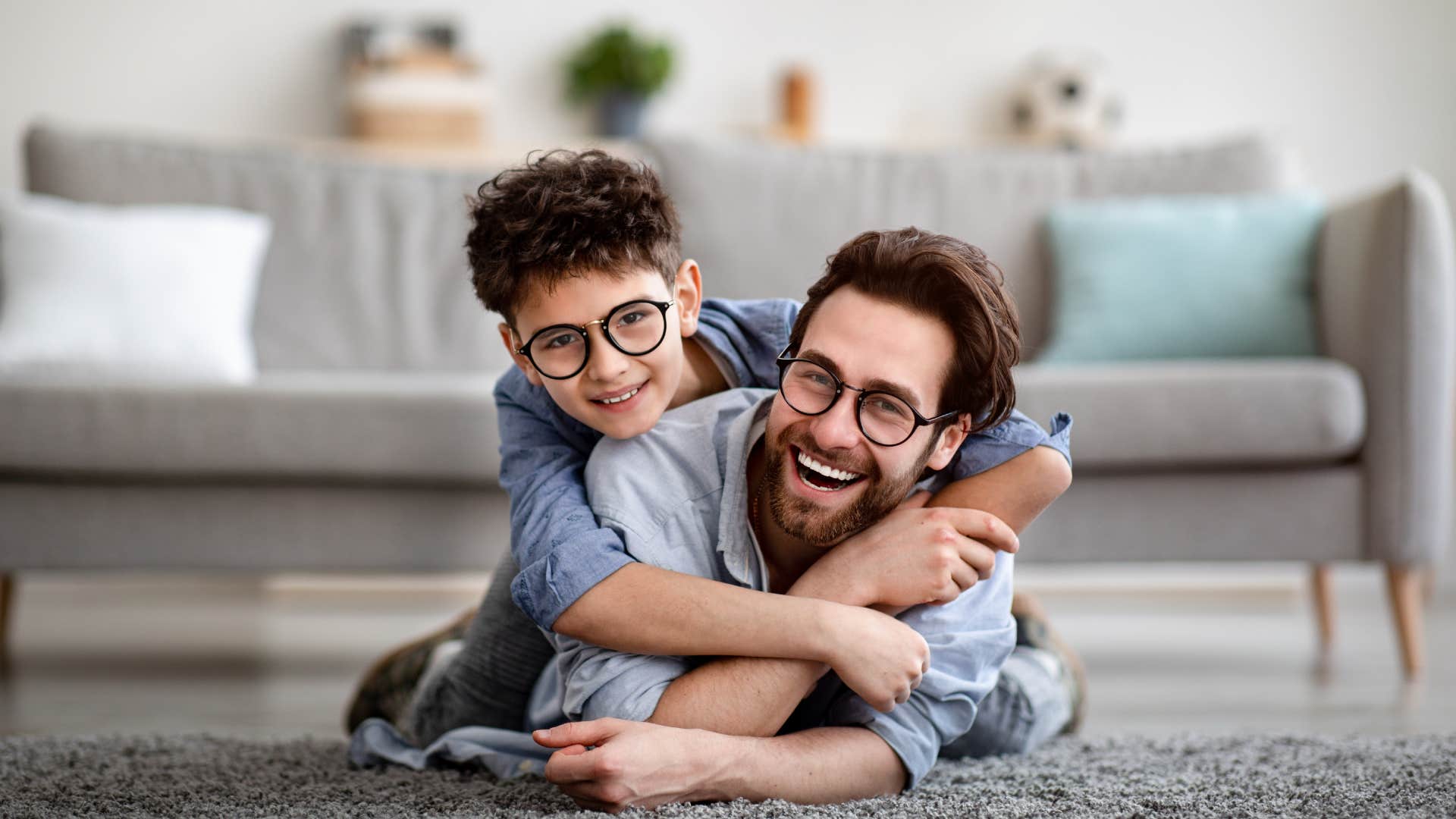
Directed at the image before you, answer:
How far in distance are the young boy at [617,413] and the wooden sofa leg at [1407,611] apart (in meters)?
1.20

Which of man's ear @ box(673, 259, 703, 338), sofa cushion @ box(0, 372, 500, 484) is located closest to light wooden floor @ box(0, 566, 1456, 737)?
sofa cushion @ box(0, 372, 500, 484)

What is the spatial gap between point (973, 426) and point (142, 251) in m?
1.90

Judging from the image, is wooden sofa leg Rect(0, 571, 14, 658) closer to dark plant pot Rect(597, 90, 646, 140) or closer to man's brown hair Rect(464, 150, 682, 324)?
man's brown hair Rect(464, 150, 682, 324)

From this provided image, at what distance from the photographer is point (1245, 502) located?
2.09 meters

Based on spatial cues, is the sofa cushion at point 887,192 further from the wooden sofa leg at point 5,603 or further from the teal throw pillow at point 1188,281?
the wooden sofa leg at point 5,603

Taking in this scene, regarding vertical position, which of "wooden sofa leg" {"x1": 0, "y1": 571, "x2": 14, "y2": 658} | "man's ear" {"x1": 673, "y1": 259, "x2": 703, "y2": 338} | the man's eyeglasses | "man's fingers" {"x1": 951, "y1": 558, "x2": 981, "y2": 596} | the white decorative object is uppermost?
the white decorative object

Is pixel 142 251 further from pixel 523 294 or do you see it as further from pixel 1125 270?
pixel 1125 270

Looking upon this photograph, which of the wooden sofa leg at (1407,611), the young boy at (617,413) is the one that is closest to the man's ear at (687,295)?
the young boy at (617,413)

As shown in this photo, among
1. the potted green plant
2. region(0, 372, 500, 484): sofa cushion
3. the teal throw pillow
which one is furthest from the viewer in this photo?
the potted green plant

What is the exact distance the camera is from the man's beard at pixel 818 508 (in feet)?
3.76

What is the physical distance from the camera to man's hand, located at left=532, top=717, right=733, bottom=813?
1.08 meters

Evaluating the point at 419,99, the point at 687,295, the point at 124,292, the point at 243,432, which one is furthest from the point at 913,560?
the point at 419,99

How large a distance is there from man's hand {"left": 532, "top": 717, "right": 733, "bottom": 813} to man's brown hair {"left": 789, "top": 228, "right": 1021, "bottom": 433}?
0.37 metres

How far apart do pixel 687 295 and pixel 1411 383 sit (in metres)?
1.43
